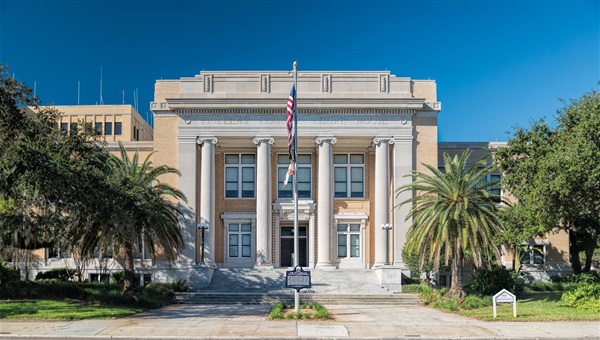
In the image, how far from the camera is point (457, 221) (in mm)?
28828

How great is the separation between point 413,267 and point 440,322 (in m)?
14.1

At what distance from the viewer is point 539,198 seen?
2617cm

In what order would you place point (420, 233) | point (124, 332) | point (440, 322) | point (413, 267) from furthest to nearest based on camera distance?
1. point (413, 267)
2. point (420, 233)
3. point (440, 322)
4. point (124, 332)

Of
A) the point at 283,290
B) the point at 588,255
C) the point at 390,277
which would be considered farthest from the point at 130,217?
the point at 588,255

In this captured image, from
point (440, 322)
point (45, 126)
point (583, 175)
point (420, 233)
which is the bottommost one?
point (440, 322)

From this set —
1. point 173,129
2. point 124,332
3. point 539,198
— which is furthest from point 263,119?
point 124,332

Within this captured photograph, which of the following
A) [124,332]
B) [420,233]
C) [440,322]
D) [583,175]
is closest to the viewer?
[124,332]

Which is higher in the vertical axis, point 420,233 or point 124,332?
point 420,233

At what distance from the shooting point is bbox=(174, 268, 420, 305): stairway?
3269 centimetres

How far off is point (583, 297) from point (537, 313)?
291cm

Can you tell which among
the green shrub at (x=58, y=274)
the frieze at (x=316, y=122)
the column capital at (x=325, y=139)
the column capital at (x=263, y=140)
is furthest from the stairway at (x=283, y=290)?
the frieze at (x=316, y=122)

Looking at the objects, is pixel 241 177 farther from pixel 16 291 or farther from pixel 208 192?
pixel 16 291

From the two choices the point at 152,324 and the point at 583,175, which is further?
the point at 583,175

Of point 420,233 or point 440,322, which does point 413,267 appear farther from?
point 440,322
